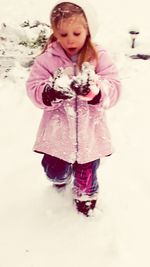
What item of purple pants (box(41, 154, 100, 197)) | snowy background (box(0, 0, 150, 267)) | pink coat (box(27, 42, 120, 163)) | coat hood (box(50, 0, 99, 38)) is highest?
coat hood (box(50, 0, 99, 38))

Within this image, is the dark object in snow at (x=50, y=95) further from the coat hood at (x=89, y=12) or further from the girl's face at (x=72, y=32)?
the coat hood at (x=89, y=12)

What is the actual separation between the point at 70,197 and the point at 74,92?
832mm

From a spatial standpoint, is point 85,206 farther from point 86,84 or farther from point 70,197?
point 86,84

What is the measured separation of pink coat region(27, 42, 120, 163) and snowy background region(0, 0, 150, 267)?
1.42 feet

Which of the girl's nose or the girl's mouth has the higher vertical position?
the girl's nose

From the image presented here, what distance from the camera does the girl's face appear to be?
2073mm

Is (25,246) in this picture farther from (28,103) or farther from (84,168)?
(28,103)

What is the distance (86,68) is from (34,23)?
288 centimetres

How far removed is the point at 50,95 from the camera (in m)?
2.15

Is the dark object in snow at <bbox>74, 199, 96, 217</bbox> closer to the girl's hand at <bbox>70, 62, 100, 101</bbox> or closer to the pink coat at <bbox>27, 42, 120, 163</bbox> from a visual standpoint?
the pink coat at <bbox>27, 42, 120, 163</bbox>

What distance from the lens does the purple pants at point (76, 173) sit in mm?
2477

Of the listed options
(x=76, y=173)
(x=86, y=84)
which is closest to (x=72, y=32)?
(x=86, y=84)

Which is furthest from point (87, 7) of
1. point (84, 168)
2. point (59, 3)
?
point (84, 168)

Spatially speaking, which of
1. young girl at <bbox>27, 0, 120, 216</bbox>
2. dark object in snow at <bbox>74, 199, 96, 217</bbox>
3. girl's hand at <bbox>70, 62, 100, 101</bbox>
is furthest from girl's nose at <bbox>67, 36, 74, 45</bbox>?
dark object in snow at <bbox>74, 199, 96, 217</bbox>
